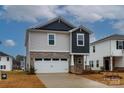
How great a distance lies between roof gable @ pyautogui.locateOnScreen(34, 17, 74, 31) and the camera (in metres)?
33.7

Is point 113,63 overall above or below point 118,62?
below

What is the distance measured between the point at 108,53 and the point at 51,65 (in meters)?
10.7

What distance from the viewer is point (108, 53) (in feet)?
132

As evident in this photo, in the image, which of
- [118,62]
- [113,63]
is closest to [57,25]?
[118,62]

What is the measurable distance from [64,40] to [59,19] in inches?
109

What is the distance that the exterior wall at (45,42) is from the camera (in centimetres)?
3316

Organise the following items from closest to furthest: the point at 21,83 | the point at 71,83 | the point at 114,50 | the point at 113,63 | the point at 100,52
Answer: the point at 21,83
the point at 71,83
the point at 114,50
the point at 113,63
the point at 100,52

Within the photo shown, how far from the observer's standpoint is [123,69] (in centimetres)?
3966

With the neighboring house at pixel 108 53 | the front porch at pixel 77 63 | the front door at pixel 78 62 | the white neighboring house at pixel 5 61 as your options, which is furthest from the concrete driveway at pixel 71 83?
the white neighboring house at pixel 5 61

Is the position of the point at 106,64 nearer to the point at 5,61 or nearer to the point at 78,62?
the point at 78,62

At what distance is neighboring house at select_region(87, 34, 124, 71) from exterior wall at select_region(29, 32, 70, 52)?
834 cm

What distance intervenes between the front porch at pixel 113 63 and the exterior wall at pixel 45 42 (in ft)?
28.6

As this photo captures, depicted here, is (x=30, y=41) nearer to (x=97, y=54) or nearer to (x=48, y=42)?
(x=48, y=42)
